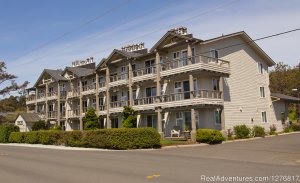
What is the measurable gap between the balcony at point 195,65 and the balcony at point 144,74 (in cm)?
123


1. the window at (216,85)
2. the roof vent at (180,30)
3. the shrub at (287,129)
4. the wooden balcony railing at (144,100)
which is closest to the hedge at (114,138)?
the wooden balcony railing at (144,100)

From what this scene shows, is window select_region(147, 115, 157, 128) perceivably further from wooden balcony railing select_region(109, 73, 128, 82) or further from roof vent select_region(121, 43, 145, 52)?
roof vent select_region(121, 43, 145, 52)

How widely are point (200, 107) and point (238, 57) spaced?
9.71 metres

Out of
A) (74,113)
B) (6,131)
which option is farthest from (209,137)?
(6,131)

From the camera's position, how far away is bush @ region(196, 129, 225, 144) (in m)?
28.5

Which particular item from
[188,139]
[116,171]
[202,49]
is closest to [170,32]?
[202,49]

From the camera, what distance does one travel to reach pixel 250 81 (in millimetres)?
39250

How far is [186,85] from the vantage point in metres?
34.8

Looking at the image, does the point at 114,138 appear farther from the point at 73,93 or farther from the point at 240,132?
the point at 73,93

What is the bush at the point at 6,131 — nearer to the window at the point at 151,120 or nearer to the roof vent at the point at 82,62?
the roof vent at the point at 82,62

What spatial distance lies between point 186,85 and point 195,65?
3.63 metres

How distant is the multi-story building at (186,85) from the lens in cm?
3312

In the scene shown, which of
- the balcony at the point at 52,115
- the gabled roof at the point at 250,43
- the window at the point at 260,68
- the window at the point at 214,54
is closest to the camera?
the window at the point at 214,54

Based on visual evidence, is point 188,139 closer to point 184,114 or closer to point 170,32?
point 184,114
